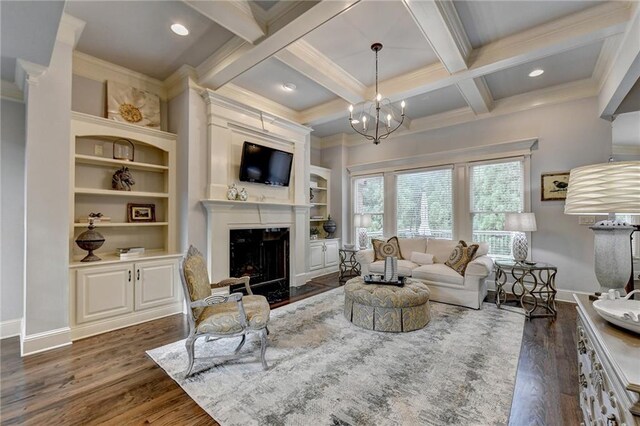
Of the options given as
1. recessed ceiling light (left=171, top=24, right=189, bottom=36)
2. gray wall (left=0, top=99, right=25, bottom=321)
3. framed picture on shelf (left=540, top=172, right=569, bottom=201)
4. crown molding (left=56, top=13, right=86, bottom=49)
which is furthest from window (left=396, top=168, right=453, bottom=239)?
→ gray wall (left=0, top=99, right=25, bottom=321)

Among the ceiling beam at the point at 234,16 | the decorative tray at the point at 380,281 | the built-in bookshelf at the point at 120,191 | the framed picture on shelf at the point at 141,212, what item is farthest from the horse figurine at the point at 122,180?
the decorative tray at the point at 380,281

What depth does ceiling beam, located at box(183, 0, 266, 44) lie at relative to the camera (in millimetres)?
2354

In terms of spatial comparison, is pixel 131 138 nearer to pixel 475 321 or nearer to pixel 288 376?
pixel 288 376

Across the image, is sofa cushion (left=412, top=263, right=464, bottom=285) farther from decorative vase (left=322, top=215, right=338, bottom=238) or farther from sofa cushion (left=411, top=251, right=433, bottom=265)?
decorative vase (left=322, top=215, right=338, bottom=238)

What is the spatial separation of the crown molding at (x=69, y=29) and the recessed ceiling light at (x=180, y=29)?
2.82 ft

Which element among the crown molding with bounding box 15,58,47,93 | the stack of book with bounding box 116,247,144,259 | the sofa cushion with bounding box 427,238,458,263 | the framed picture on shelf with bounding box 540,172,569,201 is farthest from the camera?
the sofa cushion with bounding box 427,238,458,263

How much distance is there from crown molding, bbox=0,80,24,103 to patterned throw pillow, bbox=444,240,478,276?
19.3 feet

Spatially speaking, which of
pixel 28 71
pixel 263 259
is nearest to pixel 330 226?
pixel 263 259

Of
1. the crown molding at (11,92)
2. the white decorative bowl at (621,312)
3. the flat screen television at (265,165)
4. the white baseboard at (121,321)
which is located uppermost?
the crown molding at (11,92)

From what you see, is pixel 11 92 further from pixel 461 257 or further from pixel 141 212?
pixel 461 257

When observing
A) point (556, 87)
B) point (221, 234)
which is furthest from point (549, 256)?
point (221, 234)

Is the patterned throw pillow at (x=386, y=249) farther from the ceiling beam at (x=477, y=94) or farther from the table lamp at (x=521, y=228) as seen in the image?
the ceiling beam at (x=477, y=94)

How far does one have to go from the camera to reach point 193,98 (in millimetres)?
3789

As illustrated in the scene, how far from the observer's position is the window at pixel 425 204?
5.29m
